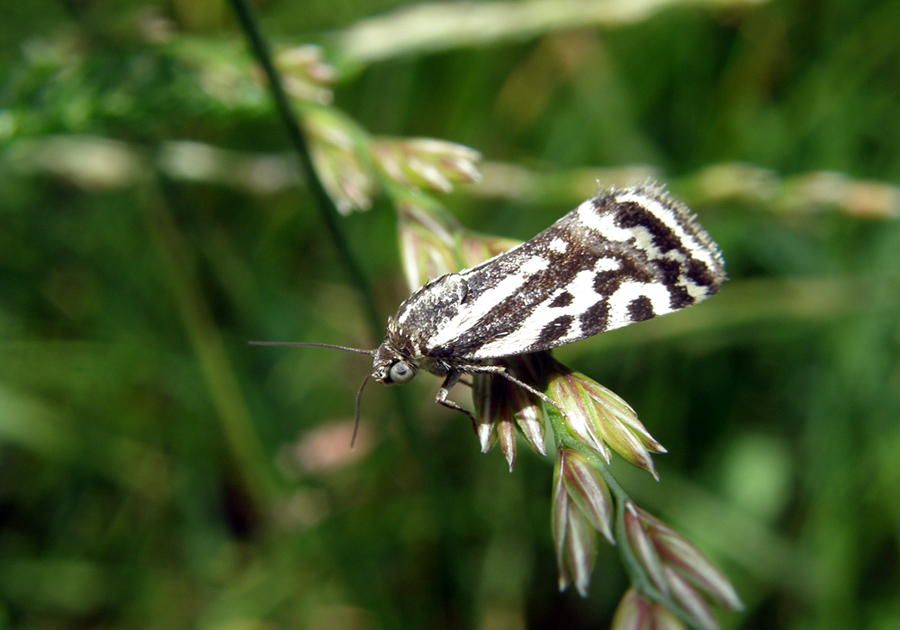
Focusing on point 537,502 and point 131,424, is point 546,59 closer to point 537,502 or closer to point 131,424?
point 537,502

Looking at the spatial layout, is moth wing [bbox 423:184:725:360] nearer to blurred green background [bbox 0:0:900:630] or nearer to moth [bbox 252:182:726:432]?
moth [bbox 252:182:726:432]

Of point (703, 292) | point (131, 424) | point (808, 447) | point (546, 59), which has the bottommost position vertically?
point (808, 447)

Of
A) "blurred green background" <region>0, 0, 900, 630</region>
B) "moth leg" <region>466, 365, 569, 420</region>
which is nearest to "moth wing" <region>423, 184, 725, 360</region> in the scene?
"moth leg" <region>466, 365, 569, 420</region>

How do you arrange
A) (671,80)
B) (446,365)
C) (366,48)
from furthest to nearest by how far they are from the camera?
(671,80) → (366,48) → (446,365)

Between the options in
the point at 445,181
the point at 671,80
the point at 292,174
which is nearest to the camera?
the point at 445,181

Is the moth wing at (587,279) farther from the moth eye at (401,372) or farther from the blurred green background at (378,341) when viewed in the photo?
the blurred green background at (378,341)

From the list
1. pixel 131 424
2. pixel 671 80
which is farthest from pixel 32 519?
pixel 671 80

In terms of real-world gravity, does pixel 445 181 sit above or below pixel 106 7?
below

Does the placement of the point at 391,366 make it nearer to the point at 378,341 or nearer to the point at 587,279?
the point at 378,341
